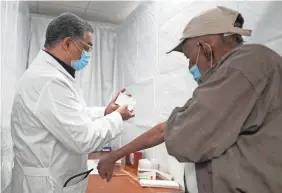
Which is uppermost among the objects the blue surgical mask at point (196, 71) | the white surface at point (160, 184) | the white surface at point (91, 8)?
the white surface at point (91, 8)

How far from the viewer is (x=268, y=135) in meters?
0.76

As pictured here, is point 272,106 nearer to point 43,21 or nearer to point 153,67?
point 153,67

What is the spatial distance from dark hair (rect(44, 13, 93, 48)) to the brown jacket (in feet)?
2.78

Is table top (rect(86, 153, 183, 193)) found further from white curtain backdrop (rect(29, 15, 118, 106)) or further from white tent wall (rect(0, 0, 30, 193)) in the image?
white curtain backdrop (rect(29, 15, 118, 106))

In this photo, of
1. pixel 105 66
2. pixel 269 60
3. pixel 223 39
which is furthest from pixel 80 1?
pixel 269 60

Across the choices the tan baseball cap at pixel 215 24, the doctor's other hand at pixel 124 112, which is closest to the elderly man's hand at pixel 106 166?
the doctor's other hand at pixel 124 112

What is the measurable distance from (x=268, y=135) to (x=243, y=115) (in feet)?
0.30

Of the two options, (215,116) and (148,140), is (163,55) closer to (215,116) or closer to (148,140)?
(148,140)

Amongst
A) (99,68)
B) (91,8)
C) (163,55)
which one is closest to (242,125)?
(163,55)

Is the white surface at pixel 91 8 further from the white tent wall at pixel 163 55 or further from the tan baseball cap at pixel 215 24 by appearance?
the tan baseball cap at pixel 215 24

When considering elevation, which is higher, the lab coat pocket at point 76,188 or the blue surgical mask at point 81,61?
the blue surgical mask at point 81,61

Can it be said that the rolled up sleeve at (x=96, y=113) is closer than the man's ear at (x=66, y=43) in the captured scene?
No

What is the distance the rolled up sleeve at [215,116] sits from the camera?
765mm

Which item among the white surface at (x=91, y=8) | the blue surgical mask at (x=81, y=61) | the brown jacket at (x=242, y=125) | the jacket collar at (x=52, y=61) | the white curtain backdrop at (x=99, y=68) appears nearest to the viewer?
the brown jacket at (x=242, y=125)
